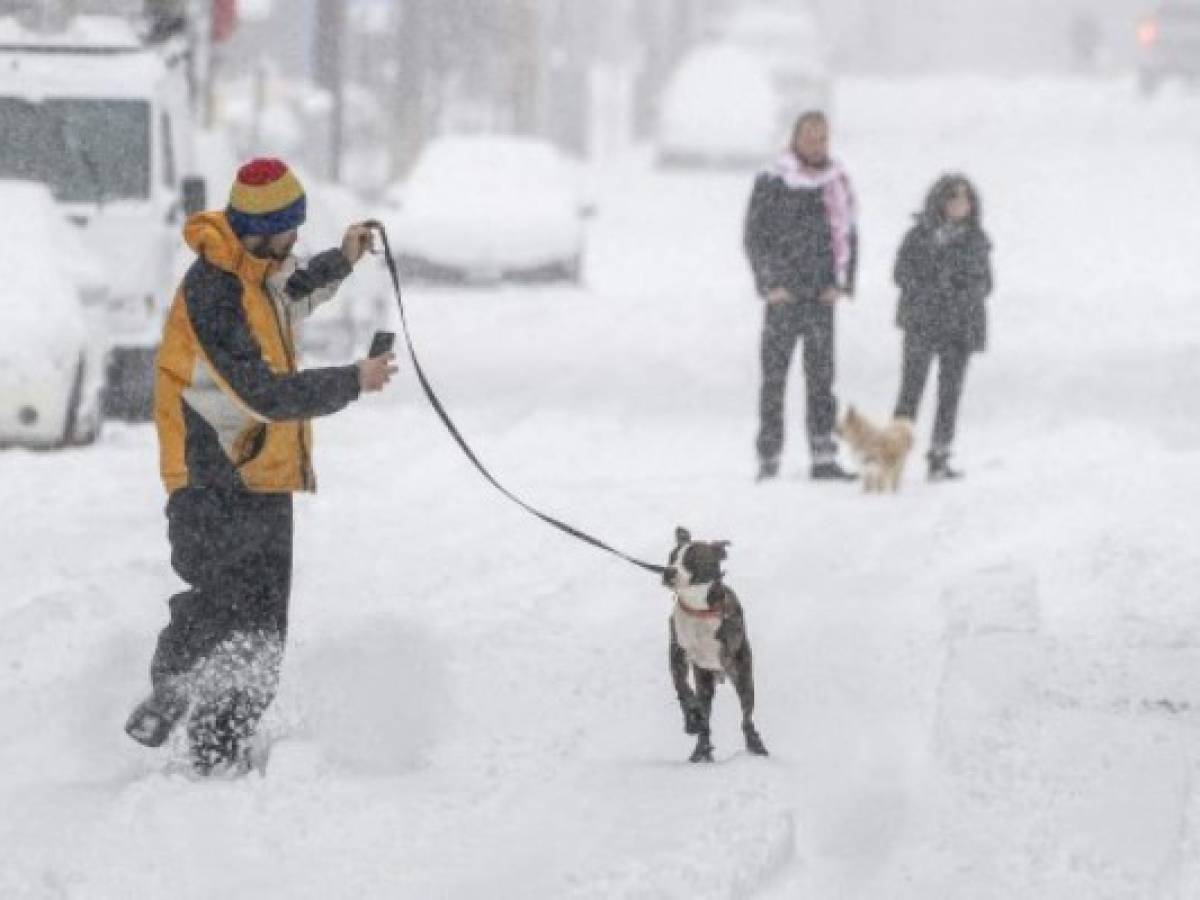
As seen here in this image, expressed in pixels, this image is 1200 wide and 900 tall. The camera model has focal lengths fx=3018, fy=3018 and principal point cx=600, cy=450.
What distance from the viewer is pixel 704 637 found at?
25.9ft

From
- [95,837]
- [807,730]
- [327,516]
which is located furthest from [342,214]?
[95,837]

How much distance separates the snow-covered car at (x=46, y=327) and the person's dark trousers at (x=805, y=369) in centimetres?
343

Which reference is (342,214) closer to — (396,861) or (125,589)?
(125,589)

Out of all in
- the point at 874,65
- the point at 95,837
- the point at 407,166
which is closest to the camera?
the point at 95,837

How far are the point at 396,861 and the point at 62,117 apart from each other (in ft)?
37.4

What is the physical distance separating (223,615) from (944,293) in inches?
275

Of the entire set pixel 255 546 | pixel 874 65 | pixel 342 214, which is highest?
pixel 255 546

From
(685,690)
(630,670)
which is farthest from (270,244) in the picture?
(630,670)

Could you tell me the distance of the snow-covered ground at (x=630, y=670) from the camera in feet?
23.4

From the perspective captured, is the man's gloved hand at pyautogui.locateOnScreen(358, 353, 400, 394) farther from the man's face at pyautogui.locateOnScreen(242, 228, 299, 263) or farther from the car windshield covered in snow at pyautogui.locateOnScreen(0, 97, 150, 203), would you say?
the car windshield covered in snow at pyautogui.locateOnScreen(0, 97, 150, 203)

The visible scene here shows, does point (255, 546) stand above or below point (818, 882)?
above

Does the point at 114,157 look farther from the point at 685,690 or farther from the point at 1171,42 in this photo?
the point at 1171,42

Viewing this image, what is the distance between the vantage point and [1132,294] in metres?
27.9

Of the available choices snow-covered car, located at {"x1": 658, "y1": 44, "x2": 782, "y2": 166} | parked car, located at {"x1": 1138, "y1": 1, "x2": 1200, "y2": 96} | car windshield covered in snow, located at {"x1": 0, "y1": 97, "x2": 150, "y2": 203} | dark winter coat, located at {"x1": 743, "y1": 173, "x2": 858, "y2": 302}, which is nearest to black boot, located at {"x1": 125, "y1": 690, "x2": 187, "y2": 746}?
dark winter coat, located at {"x1": 743, "y1": 173, "x2": 858, "y2": 302}
